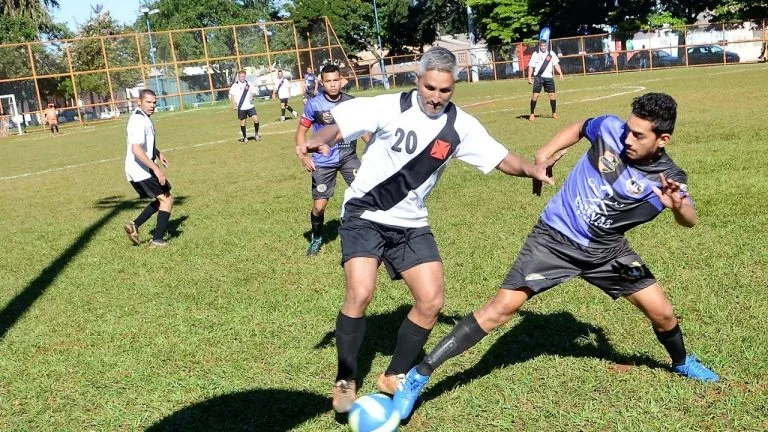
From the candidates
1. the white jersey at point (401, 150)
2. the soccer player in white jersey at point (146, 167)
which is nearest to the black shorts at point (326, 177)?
the soccer player in white jersey at point (146, 167)

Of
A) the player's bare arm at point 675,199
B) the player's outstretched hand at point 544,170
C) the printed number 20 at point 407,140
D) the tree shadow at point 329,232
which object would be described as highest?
the printed number 20 at point 407,140

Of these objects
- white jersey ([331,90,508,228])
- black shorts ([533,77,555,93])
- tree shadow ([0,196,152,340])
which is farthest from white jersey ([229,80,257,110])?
white jersey ([331,90,508,228])

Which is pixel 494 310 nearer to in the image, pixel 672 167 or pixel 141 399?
pixel 672 167

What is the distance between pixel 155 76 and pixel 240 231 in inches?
1417

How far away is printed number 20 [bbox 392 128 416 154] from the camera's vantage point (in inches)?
158

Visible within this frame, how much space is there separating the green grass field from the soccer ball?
0.28 meters

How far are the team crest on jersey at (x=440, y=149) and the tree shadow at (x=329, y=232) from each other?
4554mm

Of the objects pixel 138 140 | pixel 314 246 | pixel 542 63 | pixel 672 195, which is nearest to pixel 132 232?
pixel 138 140

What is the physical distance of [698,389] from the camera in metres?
4.18

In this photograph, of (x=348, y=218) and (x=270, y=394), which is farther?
(x=270, y=394)

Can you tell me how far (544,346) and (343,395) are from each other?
1.60 meters

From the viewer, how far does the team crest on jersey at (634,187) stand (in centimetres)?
399

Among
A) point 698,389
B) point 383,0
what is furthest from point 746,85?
point 383,0

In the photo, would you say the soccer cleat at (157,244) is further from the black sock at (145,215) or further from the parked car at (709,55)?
the parked car at (709,55)
